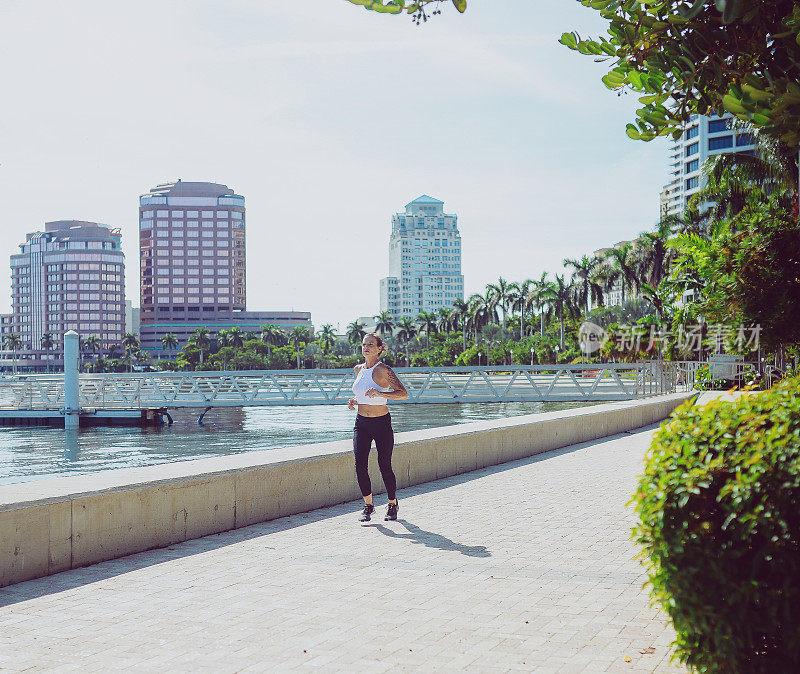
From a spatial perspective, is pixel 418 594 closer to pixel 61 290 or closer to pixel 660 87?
pixel 660 87

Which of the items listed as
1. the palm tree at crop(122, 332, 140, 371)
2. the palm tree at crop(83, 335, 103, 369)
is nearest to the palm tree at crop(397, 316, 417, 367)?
the palm tree at crop(122, 332, 140, 371)

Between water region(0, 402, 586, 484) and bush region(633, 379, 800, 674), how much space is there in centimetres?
2717

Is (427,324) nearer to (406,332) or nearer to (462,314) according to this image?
(406,332)

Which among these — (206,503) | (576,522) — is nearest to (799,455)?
(576,522)

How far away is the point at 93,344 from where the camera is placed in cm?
19000

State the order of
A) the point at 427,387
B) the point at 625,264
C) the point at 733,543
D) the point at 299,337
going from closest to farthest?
1. the point at 733,543
2. the point at 427,387
3. the point at 625,264
4. the point at 299,337

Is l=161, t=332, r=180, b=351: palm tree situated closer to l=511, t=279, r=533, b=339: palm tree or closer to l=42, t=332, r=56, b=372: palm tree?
l=42, t=332, r=56, b=372: palm tree

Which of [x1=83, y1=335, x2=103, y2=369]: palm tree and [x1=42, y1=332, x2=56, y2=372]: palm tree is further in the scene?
[x1=42, y1=332, x2=56, y2=372]: palm tree

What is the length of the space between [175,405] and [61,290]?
160403 millimetres

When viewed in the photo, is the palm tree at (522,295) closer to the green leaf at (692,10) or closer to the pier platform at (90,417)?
the pier platform at (90,417)

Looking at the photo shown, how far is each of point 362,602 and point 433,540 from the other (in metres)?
1.90

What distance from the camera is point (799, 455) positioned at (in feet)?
10.2

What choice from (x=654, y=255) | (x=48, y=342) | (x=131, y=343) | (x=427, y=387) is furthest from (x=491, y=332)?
(x=48, y=342)

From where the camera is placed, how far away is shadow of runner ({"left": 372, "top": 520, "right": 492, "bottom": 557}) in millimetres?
6523
